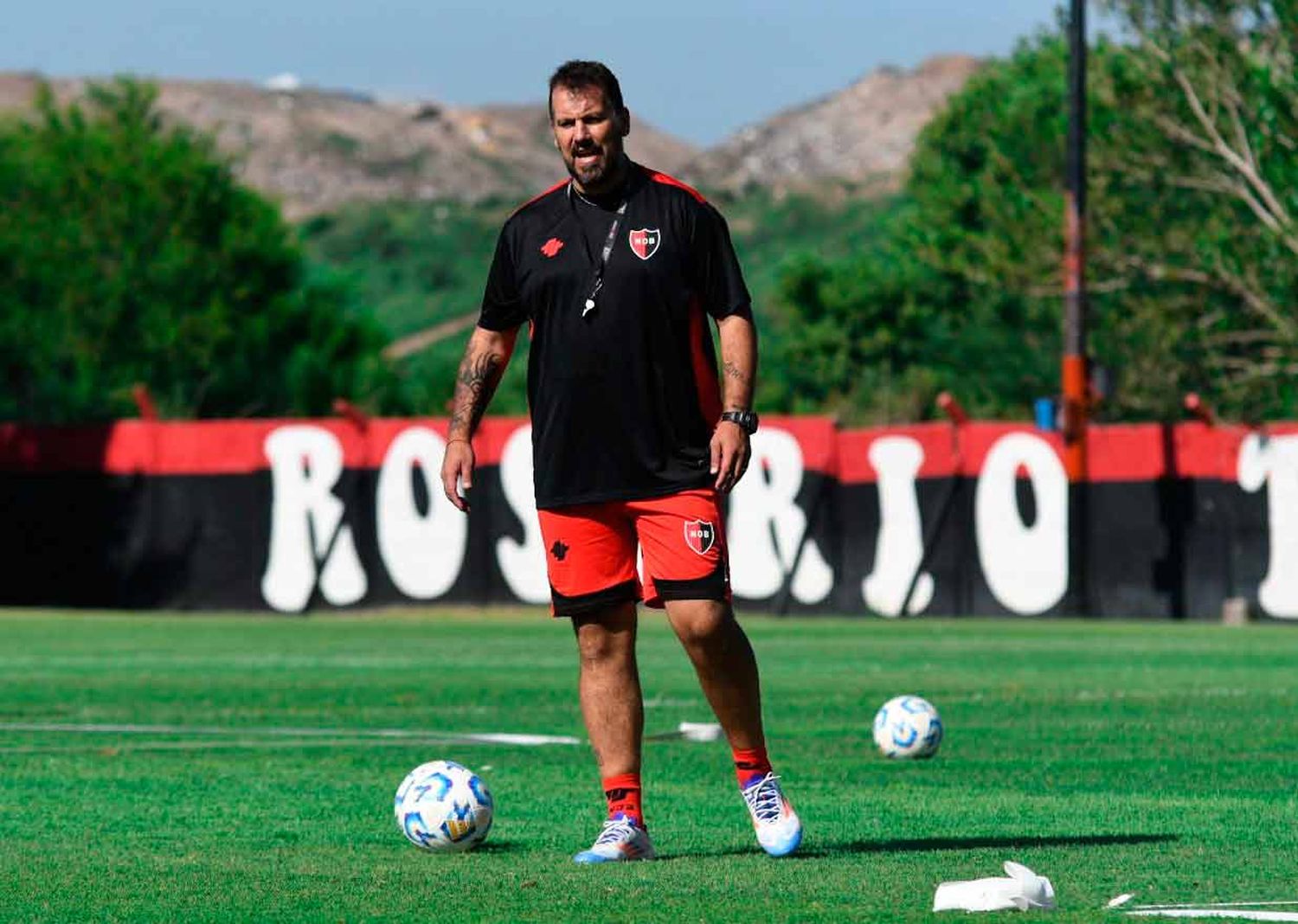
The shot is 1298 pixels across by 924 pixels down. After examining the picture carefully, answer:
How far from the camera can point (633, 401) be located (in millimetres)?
8547

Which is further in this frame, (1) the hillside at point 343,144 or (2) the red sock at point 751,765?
(1) the hillside at point 343,144

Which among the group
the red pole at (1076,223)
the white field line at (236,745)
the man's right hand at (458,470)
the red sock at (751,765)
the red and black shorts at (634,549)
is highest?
the red pole at (1076,223)

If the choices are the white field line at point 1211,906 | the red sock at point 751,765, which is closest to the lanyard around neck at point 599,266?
the red sock at point 751,765

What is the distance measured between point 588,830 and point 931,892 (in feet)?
7.00

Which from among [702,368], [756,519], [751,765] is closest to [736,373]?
[702,368]

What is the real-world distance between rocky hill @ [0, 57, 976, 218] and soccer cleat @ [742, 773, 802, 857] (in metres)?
150

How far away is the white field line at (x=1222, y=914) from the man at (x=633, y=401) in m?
1.61

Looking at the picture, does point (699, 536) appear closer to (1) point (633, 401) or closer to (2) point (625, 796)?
(1) point (633, 401)

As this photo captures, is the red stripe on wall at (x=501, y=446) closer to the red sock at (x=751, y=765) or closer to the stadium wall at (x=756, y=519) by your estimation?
the stadium wall at (x=756, y=519)

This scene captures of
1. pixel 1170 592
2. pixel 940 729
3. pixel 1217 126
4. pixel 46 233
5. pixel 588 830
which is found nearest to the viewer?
pixel 588 830

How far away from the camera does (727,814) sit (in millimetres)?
9945

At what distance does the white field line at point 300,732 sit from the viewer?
1362 cm

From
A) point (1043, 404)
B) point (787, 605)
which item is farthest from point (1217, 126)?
point (787, 605)

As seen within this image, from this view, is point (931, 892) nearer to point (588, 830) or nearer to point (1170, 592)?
point (588, 830)
